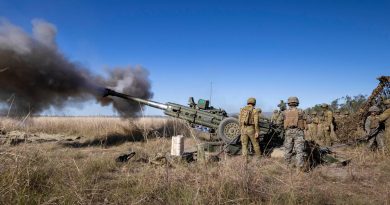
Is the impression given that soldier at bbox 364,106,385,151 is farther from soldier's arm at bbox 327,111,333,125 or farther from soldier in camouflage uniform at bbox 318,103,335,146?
soldier's arm at bbox 327,111,333,125

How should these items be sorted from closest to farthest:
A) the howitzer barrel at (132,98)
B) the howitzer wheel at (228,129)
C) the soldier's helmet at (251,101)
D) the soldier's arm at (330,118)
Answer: the soldier's helmet at (251,101) < the howitzer wheel at (228,129) < the howitzer barrel at (132,98) < the soldier's arm at (330,118)

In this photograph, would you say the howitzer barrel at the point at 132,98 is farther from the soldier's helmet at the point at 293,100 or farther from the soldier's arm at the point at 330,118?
the soldier's arm at the point at 330,118

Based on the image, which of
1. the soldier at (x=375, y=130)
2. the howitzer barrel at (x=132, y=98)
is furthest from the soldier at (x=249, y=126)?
the howitzer barrel at (x=132, y=98)

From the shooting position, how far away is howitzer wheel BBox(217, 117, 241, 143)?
10.6 meters

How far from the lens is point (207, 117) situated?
37.4ft

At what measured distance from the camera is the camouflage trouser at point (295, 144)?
7180 millimetres

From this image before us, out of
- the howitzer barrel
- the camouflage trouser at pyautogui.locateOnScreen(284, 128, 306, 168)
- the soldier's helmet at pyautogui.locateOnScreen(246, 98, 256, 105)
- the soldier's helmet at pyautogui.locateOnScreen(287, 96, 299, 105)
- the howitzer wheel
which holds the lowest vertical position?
the camouflage trouser at pyautogui.locateOnScreen(284, 128, 306, 168)

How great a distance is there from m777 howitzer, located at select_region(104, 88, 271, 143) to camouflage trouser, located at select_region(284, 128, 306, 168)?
93.2 inches

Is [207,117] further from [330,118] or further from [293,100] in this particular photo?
[330,118]

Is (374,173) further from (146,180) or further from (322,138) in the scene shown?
(322,138)

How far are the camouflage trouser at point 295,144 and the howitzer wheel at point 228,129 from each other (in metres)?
3.03

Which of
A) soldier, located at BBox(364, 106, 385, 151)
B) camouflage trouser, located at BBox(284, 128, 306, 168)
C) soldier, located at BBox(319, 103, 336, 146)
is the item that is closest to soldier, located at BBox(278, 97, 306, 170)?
camouflage trouser, located at BBox(284, 128, 306, 168)

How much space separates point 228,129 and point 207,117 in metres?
1.04

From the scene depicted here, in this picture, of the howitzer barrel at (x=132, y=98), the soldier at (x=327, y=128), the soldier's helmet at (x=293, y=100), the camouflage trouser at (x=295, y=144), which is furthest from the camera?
the soldier at (x=327, y=128)
